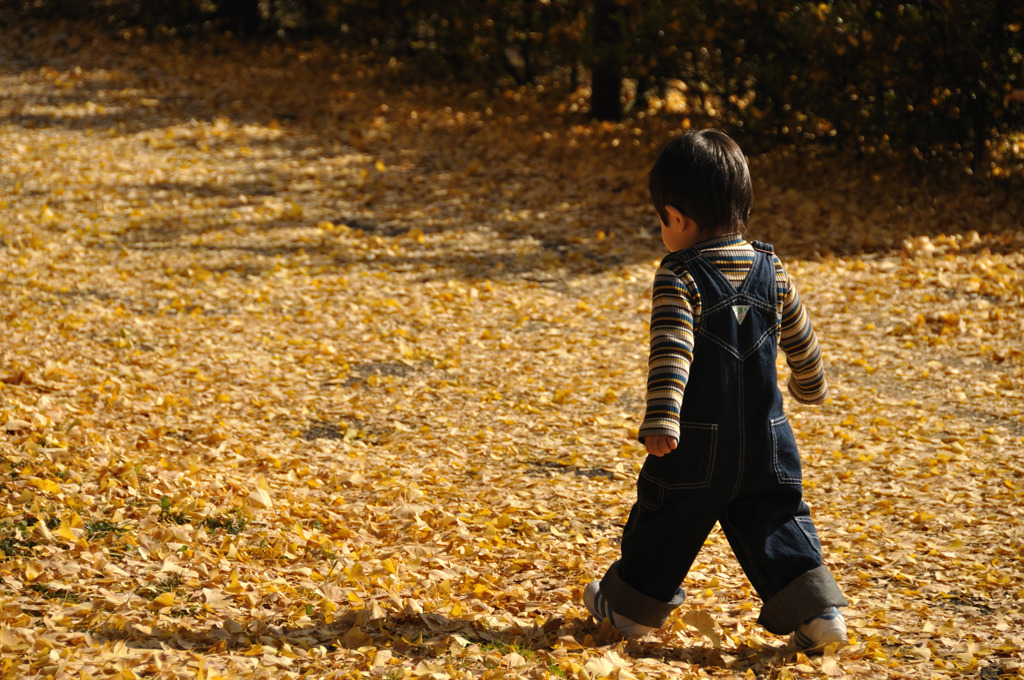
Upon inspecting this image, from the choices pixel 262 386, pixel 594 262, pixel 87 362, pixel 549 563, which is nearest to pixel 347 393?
pixel 262 386

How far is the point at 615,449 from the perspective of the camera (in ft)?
15.1

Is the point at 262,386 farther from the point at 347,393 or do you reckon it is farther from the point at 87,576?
the point at 87,576

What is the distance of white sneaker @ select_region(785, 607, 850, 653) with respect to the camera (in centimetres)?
266

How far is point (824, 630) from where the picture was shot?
8.77ft

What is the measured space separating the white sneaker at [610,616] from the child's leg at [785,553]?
400 mm

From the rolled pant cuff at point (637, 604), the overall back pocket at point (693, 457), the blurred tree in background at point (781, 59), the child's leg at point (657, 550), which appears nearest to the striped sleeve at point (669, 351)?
the overall back pocket at point (693, 457)

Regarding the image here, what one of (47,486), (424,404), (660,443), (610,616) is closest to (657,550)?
(610,616)

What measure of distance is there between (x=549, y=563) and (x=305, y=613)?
0.97 meters

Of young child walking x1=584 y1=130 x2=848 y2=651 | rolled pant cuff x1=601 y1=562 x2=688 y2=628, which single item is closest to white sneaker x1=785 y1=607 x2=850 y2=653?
young child walking x1=584 y1=130 x2=848 y2=651

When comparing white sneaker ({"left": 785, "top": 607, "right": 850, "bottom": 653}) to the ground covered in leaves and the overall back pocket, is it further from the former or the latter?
the overall back pocket

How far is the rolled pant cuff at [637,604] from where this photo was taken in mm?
2719

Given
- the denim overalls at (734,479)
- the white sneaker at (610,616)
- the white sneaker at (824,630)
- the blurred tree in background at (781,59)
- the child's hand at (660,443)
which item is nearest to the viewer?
the child's hand at (660,443)

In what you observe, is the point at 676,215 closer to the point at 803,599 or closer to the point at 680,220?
the point at 680,220

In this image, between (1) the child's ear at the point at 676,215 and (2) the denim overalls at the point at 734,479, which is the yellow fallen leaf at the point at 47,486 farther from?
(1) the child's ear at the point at 676,215
